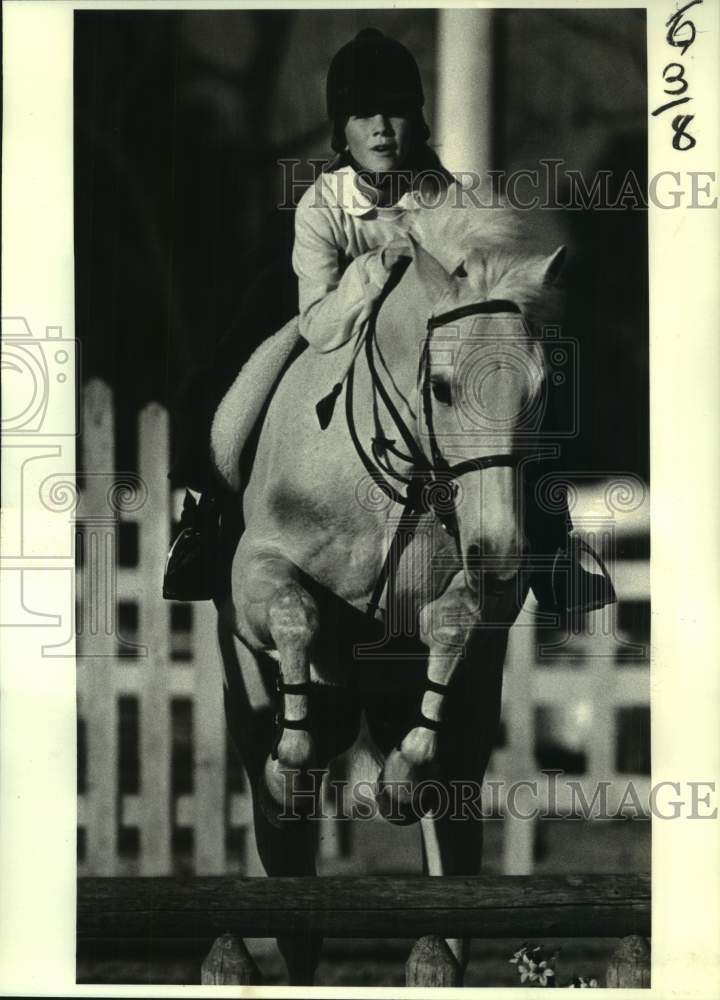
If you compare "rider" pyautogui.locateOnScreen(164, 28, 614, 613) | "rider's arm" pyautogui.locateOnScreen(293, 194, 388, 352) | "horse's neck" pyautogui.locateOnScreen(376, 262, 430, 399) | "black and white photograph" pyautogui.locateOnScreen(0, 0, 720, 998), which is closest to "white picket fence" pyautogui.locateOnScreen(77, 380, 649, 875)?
"black and white photograph" pyautogui.locateOnScreen(0, 0, 720, 998)

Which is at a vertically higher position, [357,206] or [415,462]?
[357,206]

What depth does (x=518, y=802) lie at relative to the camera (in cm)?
308

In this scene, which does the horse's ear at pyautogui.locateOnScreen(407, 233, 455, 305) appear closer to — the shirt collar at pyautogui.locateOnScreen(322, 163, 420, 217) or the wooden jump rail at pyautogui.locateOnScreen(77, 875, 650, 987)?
the shirt collar at pyautogui.locateOnScreen(322, 163, 420, 217)

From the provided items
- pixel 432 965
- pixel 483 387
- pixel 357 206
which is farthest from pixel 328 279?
pixel 432 965

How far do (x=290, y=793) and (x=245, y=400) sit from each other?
3.80 feet

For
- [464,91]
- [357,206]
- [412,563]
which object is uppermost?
[464,91]

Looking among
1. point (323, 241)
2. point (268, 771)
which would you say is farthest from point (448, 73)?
point (268, 771)

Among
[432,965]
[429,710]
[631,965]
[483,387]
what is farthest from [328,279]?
[631,965]

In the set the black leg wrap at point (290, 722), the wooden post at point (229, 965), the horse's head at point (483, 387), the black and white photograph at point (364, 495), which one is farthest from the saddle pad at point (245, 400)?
the wooden post at point (229, 965)

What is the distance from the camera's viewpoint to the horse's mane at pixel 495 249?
309 centimetres

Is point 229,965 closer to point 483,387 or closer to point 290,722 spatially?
point 290,722

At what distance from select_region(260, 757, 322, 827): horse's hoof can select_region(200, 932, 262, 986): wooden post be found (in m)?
0.38

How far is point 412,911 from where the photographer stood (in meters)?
3.09

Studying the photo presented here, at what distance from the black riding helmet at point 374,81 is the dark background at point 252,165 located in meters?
0.04
